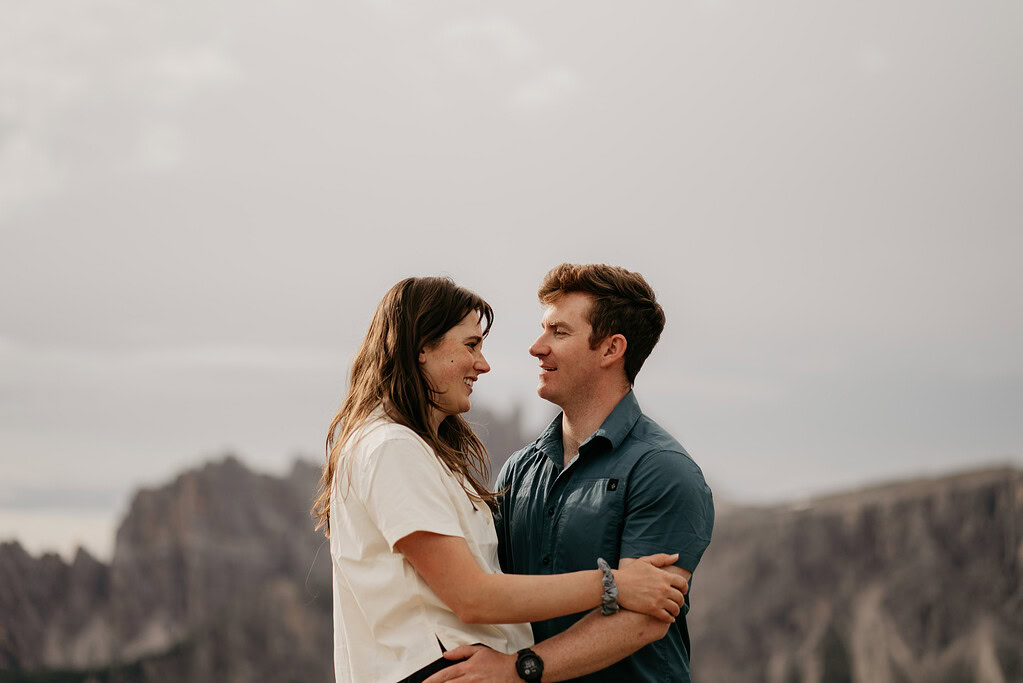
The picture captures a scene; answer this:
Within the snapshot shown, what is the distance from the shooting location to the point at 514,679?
3777 millimetres

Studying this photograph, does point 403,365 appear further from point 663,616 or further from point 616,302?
point 663,616

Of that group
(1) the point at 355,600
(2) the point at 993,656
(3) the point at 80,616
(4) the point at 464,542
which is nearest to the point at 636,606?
(4) the point at 464,542

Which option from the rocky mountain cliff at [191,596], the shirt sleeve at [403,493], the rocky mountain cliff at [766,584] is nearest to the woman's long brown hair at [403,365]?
the shirt sleeve at [403,493]

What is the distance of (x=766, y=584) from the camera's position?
88.6ft

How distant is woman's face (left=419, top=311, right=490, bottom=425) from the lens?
3910 mm

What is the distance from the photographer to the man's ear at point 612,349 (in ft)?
15.1

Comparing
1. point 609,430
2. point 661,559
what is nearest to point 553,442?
point 609,430

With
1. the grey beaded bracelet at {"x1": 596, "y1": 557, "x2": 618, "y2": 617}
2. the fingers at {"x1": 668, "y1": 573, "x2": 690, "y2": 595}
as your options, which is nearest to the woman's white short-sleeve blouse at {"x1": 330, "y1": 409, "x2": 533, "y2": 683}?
the grey beaded bracelet at {"x1": 596, "y1": 557, "x2": 618, "y2": 617}

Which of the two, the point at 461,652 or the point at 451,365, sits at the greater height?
the point at 451,365

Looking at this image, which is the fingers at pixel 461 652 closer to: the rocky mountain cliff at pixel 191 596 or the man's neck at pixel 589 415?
the man's neck at pixel 589 415

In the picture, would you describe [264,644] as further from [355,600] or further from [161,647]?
[355,600]

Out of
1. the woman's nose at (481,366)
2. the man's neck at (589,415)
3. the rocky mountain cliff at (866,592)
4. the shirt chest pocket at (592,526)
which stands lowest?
the rocky mountain cliff at (866,592)

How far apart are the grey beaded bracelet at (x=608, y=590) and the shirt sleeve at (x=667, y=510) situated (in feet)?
0.87

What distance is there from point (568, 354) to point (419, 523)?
133cm
